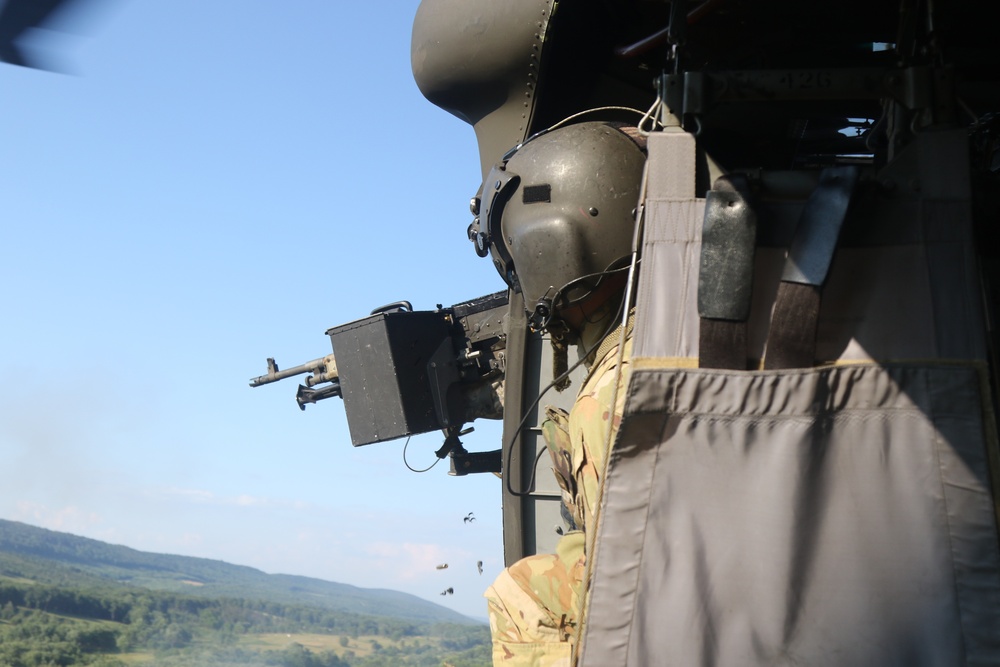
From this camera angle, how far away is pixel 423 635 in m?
18.7

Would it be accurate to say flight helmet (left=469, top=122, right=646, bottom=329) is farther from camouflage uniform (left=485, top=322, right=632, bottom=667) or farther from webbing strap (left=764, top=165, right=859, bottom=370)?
webbing strap (left=764, top=165, right=859, bottom=370)

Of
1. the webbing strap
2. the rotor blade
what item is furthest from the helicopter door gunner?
the rotor blade

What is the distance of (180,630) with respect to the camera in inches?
630

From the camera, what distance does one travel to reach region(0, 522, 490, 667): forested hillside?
14.3 m

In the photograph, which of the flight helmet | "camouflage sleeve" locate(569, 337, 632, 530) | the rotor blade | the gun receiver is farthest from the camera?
the gun receiver

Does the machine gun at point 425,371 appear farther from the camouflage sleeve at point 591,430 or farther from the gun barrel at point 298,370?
the camouflage sleeve at point 591,430

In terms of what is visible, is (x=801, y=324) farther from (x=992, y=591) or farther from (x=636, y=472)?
(x=992, y=591)

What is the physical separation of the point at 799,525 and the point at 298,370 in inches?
296

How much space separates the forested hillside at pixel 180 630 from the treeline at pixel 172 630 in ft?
0.05

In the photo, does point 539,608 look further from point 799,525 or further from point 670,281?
point 670,281

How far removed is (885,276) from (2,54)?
1.96 metres

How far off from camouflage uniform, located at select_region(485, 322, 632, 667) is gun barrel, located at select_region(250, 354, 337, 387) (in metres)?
5.62

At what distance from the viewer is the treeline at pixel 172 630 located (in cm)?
1422

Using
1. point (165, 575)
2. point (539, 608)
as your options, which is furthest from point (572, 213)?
point (165, 575)
